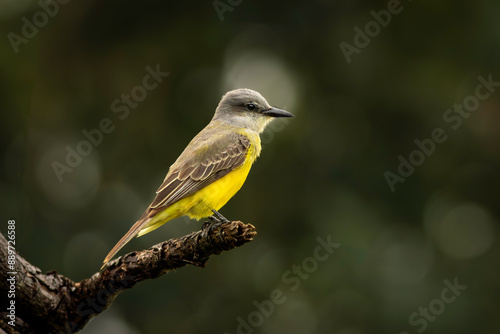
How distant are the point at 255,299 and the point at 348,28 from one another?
176 inches

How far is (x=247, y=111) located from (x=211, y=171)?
1492 millimetres

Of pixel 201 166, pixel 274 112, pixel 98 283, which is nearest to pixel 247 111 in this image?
pixel 274 112

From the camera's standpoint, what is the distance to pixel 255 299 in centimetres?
905

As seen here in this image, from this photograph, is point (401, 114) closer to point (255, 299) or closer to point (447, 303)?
point (447, 303)

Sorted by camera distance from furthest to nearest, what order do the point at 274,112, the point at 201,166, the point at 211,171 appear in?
the point at 274,112 → the point at 201,166 → the point at 211,171

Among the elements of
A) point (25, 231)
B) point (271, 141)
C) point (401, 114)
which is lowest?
point (401, 114)

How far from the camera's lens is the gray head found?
25.0 ft

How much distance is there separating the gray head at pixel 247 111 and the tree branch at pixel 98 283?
291cm

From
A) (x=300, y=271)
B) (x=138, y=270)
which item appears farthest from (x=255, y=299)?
(x=138, y=270)

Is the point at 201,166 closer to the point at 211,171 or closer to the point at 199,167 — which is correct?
the point at 199,167

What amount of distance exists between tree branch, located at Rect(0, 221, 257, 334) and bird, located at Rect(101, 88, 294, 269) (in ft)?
2.42

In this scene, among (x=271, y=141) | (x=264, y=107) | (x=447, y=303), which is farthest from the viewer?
(x=271, y=141)

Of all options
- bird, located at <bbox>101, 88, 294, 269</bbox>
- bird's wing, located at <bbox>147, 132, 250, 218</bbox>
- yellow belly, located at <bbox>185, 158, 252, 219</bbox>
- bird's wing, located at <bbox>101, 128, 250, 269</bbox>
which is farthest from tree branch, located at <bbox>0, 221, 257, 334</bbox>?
yellow belly, located at <bbox>185, 158, 252, 219</bbox>

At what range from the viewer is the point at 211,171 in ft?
21.3
